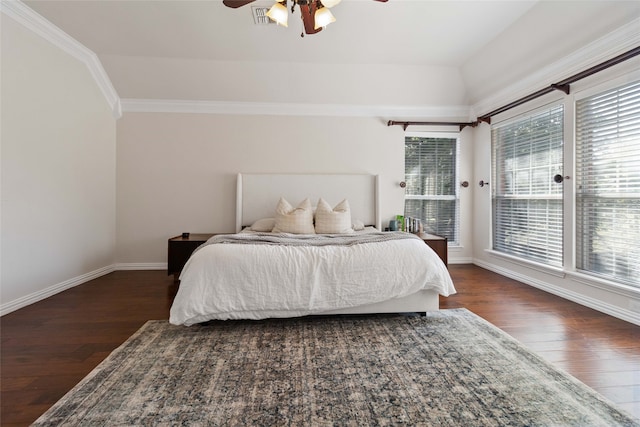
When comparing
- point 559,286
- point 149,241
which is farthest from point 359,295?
point 149,241

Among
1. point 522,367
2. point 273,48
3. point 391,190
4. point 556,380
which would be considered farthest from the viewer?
point 391,190

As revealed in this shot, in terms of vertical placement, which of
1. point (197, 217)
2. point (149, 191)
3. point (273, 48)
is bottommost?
point (197, 217)

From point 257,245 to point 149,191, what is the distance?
110 inches

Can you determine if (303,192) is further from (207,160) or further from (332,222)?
(207,160)

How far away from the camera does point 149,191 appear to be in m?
4.23

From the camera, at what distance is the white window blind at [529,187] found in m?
3.18

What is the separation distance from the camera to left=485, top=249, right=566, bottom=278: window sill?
305 cm

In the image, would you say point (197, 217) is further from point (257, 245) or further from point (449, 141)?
point (449, 141)

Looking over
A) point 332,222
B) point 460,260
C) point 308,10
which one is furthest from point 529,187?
point 308,10

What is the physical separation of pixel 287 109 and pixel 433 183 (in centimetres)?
256

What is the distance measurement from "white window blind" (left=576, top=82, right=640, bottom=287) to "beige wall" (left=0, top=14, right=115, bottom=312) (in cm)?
537

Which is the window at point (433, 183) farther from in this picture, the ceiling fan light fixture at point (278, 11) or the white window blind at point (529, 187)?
the ceiling fan light fixture at point (278, 11)

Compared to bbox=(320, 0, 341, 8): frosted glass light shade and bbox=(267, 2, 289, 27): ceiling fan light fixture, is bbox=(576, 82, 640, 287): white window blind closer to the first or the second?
bbox=(320, 0, 341, 8): frosted glass light shade

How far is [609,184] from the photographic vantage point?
260 cm
